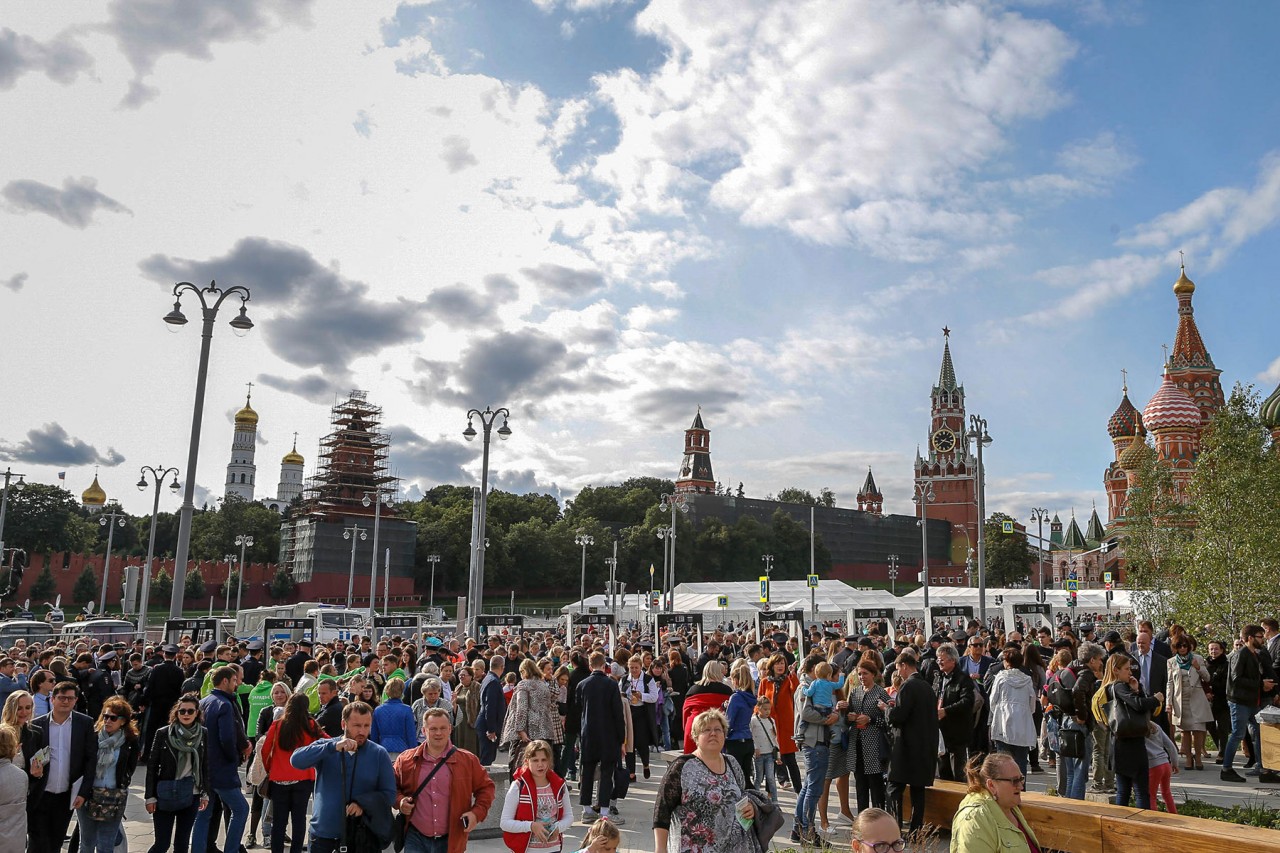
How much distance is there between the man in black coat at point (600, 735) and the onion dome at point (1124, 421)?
9850 centimetres

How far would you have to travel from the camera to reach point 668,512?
325ft

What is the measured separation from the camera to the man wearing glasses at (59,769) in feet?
23.6

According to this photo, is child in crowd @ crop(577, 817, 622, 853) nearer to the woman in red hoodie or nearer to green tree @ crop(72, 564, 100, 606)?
the woman in red hoodie

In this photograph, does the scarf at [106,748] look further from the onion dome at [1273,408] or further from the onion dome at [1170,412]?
the onion dome at [1170,412]

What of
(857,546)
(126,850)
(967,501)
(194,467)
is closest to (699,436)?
(857,546)

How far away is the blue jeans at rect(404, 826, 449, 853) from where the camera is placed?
5.85 meters

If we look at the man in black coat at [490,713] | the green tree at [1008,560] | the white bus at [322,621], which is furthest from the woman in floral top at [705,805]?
the green tree at [1008,560]

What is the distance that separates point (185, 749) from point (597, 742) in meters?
4.20

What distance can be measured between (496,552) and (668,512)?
2155 cm

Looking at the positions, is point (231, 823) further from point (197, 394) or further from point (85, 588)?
point (85, 588)

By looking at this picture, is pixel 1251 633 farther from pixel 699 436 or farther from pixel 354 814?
pixel 699 436

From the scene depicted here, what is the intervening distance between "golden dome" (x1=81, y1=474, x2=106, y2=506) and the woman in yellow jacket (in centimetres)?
11250

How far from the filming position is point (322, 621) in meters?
38.4

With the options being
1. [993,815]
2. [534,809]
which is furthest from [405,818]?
[993,815]
